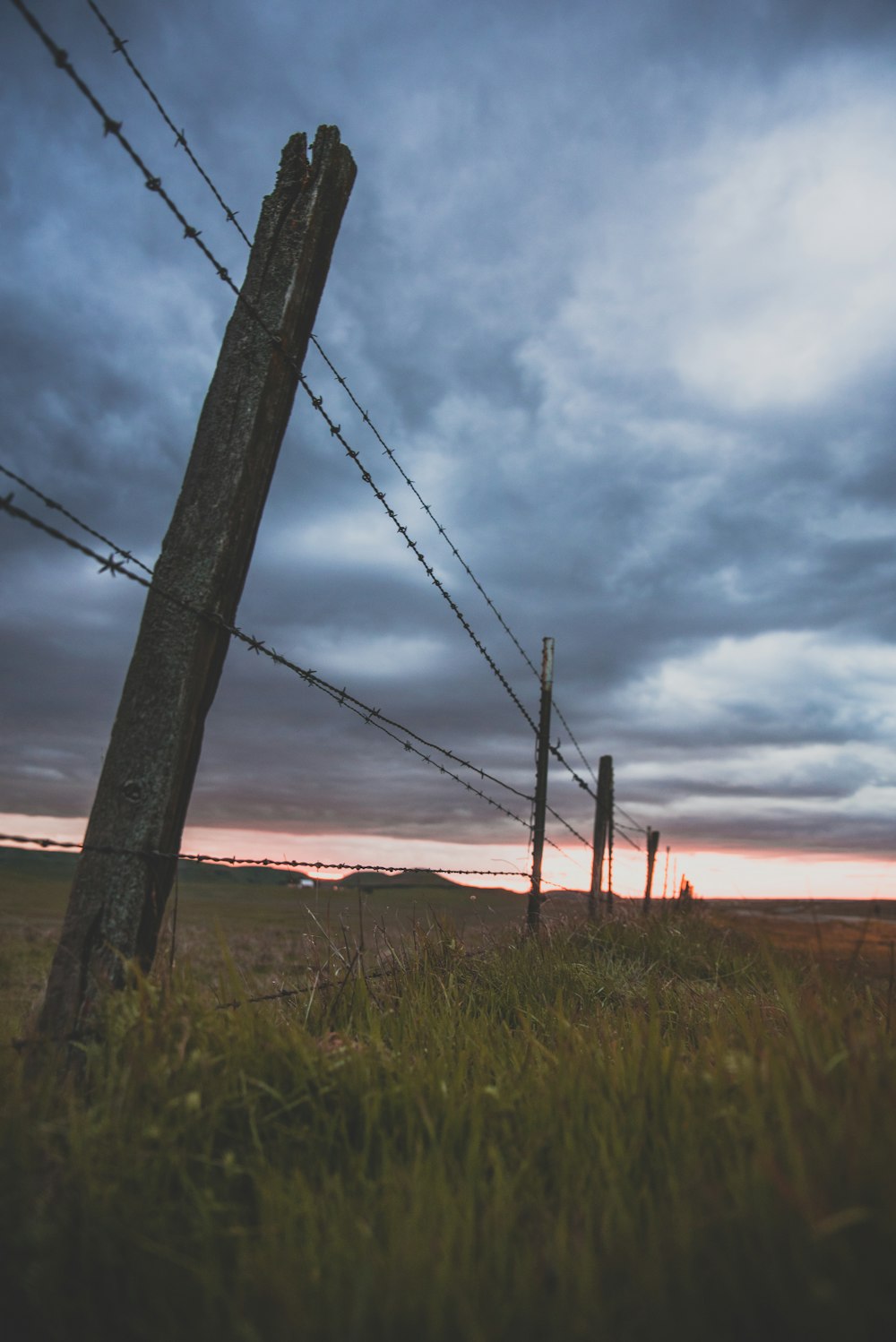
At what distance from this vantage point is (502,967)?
15.4ft

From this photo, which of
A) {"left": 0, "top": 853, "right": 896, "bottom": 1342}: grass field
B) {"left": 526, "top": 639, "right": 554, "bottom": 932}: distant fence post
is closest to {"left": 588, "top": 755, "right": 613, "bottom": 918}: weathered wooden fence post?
{"left": 526, "top": 639, "right": 554, "bottom": 932}: distant fence post

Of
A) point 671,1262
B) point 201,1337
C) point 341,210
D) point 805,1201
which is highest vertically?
point 341,210

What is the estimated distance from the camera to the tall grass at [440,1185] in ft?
4.84

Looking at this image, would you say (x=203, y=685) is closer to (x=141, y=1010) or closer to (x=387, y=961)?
(x=141, y=1010)

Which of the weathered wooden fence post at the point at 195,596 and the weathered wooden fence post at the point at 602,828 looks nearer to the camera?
the weathered wooden fence post at the point at 195,596

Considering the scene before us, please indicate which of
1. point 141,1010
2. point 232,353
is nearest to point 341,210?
point 232,353

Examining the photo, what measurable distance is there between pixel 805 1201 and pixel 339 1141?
1.29 meters

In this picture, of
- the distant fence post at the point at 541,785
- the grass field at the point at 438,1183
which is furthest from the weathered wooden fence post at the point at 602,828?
the grass field at the point at 438,1183

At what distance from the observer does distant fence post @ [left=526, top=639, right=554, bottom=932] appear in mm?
6918

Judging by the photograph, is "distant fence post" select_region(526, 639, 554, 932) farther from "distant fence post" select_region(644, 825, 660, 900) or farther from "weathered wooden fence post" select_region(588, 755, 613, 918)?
"distant fence post" select_region(644, 825, 660, 900)

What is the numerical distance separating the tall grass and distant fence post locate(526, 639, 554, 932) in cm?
391

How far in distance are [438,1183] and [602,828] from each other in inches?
376

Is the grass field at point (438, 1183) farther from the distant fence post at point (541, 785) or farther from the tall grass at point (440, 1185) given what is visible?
the distant fence post at point (541, 785)

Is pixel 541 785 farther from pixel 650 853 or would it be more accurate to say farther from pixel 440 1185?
pixel 650 853
